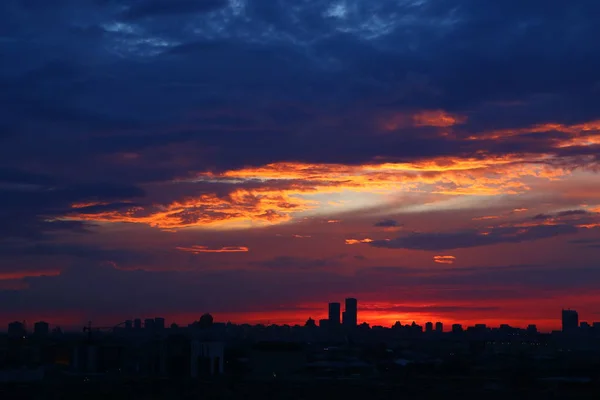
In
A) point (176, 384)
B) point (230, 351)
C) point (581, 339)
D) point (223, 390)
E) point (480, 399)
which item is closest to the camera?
point (480, 399)

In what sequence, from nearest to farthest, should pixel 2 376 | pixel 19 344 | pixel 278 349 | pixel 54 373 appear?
pixel 2 376 → pixel 54 373 → pixel 278 349 → pixel 19 344

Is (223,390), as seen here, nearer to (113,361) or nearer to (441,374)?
(441,374)

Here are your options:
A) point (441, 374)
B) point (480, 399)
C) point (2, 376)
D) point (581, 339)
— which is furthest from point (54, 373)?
point (581, 339)

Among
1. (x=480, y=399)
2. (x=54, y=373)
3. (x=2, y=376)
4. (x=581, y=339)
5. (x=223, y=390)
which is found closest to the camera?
(x=480, y=399)

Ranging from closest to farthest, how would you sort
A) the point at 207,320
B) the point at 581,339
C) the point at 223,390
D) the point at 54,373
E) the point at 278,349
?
1. the point at 223,390
2. the point at 54,373
3. the point at 278,349
4. the point at 207,320
5. the point at 581,339

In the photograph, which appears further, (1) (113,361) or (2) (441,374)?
(1) (113,361)

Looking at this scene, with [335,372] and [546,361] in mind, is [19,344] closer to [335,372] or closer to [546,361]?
[335,372]

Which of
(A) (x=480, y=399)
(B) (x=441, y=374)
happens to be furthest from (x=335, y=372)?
(A) (x=480, y=399)
